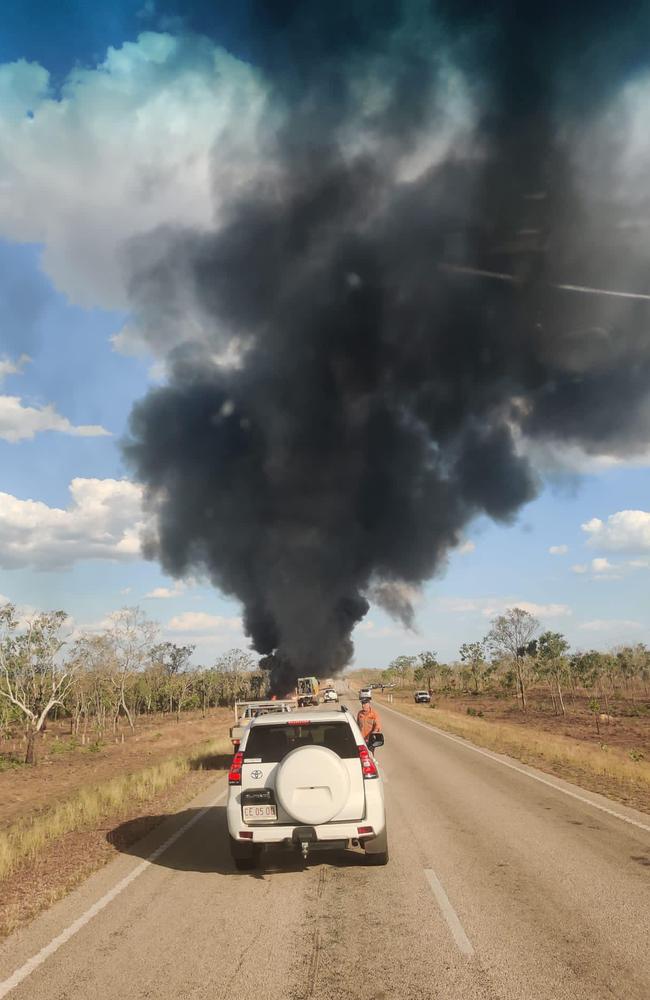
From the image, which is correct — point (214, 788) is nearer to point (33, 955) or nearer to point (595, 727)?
point (33, 955)

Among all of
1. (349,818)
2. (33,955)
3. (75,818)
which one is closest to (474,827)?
(349,818)

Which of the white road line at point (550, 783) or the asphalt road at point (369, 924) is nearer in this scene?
the asphalt road at point (369, 924)

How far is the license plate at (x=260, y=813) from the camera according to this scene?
7184 millimetres

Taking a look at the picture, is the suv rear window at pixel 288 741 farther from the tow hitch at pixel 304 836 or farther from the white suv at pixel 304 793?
the tow hitch at pixel 304 836

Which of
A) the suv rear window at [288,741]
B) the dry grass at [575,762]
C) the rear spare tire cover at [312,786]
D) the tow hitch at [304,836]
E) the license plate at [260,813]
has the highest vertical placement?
the suv rear window at [288,741]

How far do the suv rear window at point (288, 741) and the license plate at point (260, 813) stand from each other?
507 mm

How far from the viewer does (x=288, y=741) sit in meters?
7.94

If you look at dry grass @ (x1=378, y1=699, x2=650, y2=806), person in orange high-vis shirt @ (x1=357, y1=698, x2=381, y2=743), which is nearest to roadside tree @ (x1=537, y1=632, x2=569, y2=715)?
dry grass @ (x1=378, y1=699, x2=650, y2=806)

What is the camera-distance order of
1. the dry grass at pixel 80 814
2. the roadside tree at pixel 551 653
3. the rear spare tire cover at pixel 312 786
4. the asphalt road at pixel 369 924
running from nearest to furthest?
the asphalt road at pixel 369 924, the rear spare tire cover at pixel 312 786, the dry grass at pixel 80 814, the roadside tree at pixel 551 653

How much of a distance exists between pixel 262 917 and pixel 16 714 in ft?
157

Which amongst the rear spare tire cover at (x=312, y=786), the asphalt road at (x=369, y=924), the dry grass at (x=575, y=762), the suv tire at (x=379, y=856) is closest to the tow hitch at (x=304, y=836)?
the rear spare tire cover at (x=312, y=786)

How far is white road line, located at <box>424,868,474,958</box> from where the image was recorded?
521 centimetres

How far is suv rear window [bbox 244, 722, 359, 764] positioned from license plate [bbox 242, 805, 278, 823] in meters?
0.51

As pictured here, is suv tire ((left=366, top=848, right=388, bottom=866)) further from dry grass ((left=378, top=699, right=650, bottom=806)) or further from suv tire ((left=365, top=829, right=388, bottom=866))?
dry grass ((left=378, top=699, right=650, bottom=806))
